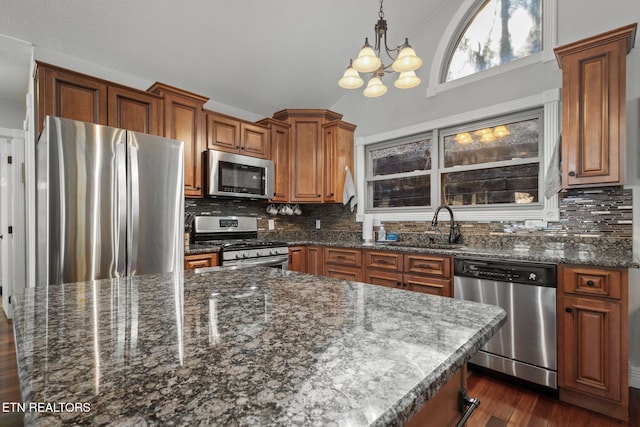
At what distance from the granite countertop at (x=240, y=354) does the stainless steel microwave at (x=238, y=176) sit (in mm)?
2268

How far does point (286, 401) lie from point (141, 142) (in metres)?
2.49

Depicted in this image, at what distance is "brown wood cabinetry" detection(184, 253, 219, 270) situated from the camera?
270cm

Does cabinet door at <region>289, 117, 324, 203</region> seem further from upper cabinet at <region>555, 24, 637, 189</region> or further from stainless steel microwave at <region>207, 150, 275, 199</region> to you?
upper cabinet at <region>555, 24, 637, 189</region>

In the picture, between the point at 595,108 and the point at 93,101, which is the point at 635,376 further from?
the point at 93,101

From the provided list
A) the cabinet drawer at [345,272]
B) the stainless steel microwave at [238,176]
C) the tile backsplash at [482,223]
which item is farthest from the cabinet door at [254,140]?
the cabinet drawer at [345,272]

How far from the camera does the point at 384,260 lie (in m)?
2.96

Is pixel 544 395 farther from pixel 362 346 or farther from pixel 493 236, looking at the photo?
pixel 362 346

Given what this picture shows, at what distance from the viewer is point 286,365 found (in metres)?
0.52

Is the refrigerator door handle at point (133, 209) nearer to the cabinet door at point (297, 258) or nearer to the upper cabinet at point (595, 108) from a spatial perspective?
the cabinet door at point (297, 258)

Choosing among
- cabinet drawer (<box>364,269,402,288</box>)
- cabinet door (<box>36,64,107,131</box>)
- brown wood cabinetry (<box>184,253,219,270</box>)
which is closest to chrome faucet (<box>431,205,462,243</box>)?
cabinet drawer (<box>364,269,402,288</box>)

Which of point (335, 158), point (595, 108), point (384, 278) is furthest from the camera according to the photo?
point (335, 158)

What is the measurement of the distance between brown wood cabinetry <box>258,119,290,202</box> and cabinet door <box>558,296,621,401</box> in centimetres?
284

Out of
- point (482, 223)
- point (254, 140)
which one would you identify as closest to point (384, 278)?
point (482, 223)

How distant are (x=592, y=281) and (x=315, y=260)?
2.37 metres
